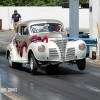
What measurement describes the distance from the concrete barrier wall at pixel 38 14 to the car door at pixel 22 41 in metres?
28.9

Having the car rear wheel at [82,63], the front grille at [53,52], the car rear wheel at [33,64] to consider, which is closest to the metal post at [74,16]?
the car rear wheel at [82,63]

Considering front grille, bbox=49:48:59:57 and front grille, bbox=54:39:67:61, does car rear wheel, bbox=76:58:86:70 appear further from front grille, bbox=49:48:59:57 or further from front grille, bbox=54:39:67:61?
front grille, bbox=49:48:59:57

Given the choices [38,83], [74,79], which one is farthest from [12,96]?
[74,79]

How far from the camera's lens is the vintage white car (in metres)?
10.2

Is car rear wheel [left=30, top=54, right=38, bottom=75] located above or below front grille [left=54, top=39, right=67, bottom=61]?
below

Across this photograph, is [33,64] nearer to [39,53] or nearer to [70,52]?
[39,53]

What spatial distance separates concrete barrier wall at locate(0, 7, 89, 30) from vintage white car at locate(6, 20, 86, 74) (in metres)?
29.0

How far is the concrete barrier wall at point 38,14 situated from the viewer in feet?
134

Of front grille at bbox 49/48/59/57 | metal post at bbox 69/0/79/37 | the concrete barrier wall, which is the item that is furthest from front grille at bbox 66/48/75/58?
the concrete barrier wall

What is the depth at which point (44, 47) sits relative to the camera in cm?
1010

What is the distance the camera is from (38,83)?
917 centimetres

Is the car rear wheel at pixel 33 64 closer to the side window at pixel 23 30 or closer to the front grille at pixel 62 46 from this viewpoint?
the front grille at pixel 62 46

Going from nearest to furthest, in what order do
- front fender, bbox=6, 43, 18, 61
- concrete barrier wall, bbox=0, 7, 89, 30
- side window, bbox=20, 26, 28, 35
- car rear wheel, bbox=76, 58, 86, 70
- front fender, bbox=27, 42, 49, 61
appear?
front fender, bbox=27, 42, 49, 61
car rear wheel, bbox=76, 58, 86, 70
side window, bbox=20, 26, 28, 35
front fender, bbox=6, 43, 18, 61
concrete barrier wall, bbox=0, 7, 89, 30

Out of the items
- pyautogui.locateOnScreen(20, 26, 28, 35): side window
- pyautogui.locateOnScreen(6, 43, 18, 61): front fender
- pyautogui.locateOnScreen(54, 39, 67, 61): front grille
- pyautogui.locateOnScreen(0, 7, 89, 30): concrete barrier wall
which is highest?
pyautogui.locateOnScreen(0, 7, 89, 30): concrete barrier wall
